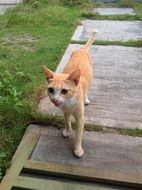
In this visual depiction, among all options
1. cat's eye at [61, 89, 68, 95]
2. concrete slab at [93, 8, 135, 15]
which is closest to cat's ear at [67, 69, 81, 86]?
cat's eye at [61, 89, 68, 95]

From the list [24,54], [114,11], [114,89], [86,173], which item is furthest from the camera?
[114,11]

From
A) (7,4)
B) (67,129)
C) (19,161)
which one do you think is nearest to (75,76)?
(67,129)

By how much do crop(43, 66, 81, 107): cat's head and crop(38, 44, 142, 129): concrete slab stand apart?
923mm

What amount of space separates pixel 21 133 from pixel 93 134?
27.2 inches

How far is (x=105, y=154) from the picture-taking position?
3.51 meters

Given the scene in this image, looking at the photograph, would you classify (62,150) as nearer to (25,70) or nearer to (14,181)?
(14,181)

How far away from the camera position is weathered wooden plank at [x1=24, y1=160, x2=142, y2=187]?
3.15m

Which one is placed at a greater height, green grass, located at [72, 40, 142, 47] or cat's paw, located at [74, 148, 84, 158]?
green grass, located at [72, 40, 142, 47]

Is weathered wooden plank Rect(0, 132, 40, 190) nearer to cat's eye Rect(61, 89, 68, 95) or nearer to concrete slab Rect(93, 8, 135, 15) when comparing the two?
cat's eye Rect(61, 89, 68, 95)

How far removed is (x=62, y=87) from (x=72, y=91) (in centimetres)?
11

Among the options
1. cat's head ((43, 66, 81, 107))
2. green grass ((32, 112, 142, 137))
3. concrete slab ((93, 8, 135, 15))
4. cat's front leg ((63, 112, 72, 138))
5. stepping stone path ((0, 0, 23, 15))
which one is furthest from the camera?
stepping stone path ((0, 0, 23, 15))

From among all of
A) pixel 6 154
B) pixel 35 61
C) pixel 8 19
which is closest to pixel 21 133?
pixel 6 154

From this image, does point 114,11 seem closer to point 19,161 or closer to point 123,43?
point 123,43

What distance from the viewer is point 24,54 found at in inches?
225
